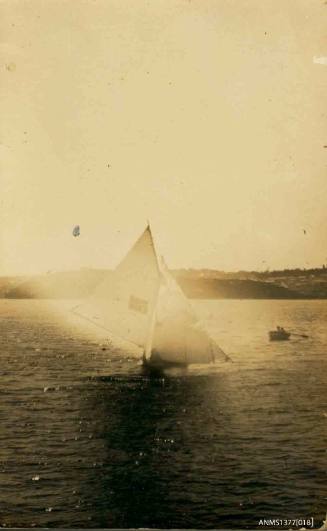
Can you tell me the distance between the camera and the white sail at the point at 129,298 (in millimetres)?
28828

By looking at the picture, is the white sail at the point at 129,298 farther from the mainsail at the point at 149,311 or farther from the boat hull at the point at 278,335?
the boat hull at the point at 278,335

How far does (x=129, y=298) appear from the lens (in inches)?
1240

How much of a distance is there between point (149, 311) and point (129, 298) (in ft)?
8.67

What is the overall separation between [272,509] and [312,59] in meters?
14.0

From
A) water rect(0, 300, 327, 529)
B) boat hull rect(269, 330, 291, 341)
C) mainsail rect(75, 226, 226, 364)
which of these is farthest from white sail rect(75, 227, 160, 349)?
boat hull rect(269, 330, 291, 341)

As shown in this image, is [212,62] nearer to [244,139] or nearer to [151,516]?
[244,139]

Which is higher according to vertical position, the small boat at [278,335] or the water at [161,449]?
the small boat at [278,335]

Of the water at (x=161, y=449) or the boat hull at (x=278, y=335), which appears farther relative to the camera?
the boat hull at (x=278, y=335)

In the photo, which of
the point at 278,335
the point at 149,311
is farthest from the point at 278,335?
the point at 149,311

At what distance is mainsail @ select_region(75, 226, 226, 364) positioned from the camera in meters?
29.5

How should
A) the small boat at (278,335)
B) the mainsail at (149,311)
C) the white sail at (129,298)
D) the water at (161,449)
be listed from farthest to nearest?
the small boat at (278,335) → the mainsail at (149,311) → the white sail at (129,298) → the water at (161,449)

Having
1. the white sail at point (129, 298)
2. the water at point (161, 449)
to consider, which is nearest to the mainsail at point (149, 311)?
the white sail at point (129, 298)

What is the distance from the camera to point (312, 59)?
53.5ft

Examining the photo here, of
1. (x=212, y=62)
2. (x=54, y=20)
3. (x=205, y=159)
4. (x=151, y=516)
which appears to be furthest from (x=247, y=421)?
(x=54, y=20)
